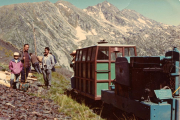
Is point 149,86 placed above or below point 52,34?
below

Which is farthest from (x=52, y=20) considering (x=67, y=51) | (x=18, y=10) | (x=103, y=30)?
(x=103, y=30)

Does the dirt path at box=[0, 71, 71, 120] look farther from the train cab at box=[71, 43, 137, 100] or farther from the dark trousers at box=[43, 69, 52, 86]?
the dark trousers at box=[43, 69, 52, 86]

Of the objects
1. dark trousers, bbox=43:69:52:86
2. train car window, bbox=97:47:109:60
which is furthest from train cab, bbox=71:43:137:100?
dark trousers, bbox=43:69:52:86

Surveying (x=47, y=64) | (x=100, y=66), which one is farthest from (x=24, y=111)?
(x=47, y=64)

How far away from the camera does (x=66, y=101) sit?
8266 millimetres

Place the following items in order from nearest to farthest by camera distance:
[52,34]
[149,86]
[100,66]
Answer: [149,86]
[100,66]
[52,34]

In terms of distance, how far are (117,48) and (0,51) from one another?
24865 mm

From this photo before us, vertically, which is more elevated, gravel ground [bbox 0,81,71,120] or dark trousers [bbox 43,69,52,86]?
dark trousers [bbox 43,69,52,86]

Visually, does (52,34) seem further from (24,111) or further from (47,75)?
(24,111)

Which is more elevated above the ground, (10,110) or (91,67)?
(91,67)

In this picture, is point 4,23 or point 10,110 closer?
point 10,110

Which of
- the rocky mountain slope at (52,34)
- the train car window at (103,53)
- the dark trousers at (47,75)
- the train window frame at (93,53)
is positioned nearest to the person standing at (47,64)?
the dark trousers at (47,75)

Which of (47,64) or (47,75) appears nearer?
(47,64)

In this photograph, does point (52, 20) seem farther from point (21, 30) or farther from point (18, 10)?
point (21, 30)
